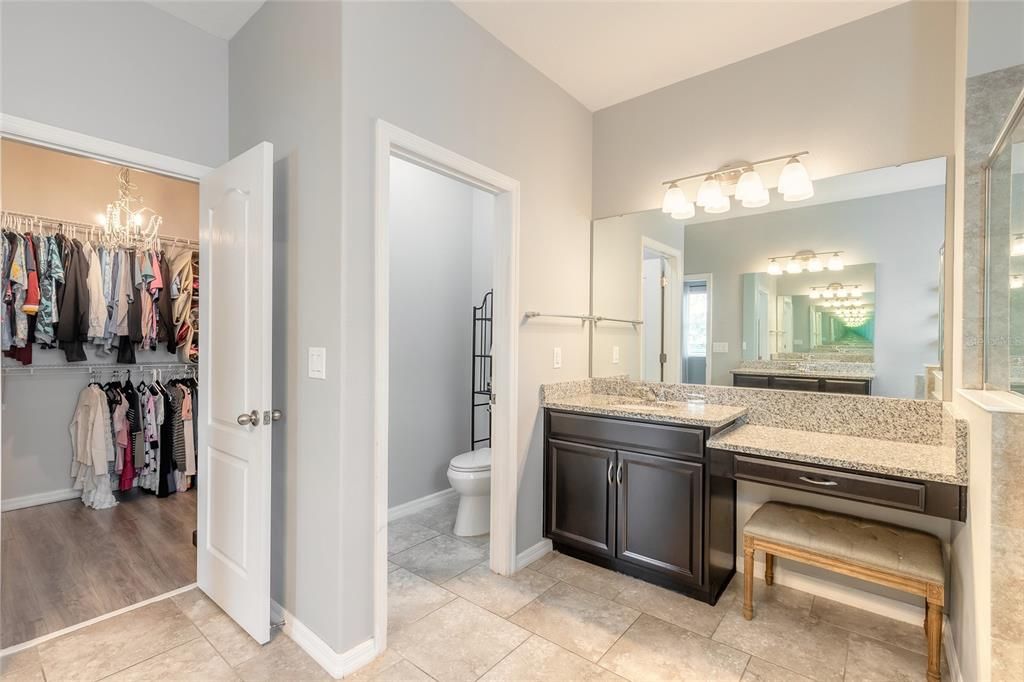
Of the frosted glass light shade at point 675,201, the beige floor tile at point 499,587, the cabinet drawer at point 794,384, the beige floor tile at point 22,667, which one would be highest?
the frosted glass light shade at point 675,201

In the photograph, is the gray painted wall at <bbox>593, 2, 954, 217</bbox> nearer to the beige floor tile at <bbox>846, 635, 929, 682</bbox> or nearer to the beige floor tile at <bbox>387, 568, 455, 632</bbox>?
the beige floor tile at <bbox>846, 635, 929, 682</bbox>

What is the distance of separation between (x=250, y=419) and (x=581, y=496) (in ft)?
5.49

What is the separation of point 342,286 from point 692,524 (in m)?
1.86

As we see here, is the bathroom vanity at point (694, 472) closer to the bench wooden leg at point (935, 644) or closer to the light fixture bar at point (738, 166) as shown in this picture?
the bench wooden leg at point (935, 644)

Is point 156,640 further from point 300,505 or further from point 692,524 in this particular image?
point 692,524

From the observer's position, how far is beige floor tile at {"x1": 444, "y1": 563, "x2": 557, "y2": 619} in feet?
7.39

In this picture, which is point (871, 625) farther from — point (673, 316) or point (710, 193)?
point (710, 193)

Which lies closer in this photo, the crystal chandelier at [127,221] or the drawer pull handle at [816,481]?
the drawer pull handle at [816,481]

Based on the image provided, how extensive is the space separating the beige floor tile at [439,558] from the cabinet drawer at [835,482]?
152 cm

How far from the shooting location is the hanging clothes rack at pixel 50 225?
3.25m

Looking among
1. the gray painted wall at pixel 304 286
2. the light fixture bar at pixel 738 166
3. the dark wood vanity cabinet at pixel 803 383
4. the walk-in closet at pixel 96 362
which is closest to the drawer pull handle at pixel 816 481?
the dark wood vanity cabinet at pixel 803 383

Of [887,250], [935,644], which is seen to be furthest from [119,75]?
[935,644]

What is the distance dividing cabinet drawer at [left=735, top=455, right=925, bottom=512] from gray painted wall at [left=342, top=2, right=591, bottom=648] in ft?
3.75

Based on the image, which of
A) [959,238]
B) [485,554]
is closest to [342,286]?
[485,554]
